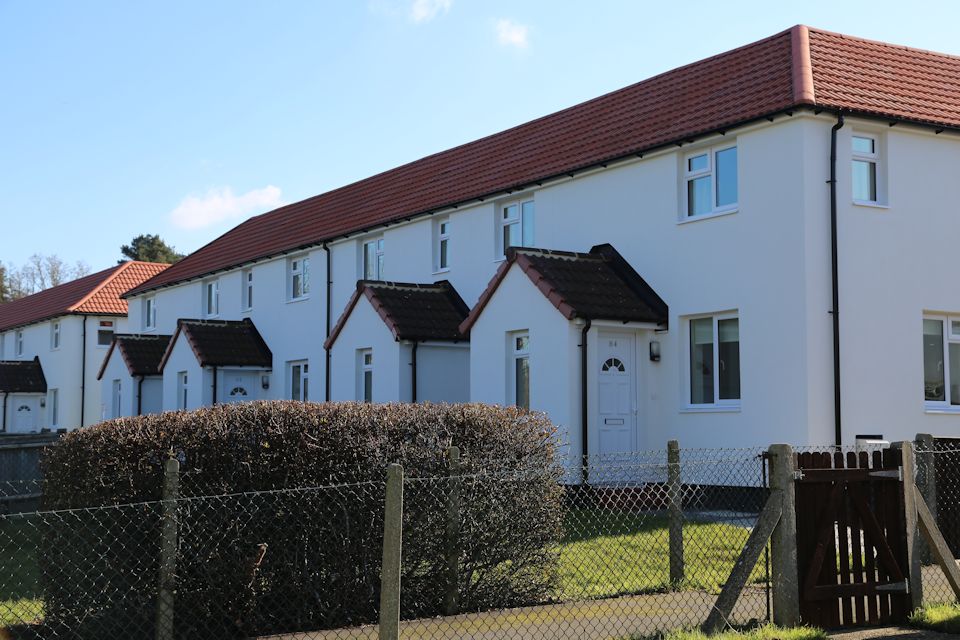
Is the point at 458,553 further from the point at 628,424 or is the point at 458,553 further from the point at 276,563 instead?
the point at 628,424

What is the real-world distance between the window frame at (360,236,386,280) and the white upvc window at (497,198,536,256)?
4888 mm

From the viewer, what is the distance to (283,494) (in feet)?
28.9

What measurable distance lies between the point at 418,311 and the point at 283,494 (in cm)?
1603

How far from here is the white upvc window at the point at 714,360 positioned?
61.2ft

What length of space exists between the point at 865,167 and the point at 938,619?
10929 mm

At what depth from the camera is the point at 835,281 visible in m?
17.6

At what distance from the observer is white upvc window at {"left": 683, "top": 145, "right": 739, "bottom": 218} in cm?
1895

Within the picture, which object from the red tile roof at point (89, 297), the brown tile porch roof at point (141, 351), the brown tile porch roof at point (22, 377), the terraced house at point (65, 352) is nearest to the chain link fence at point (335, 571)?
the brown tile porch roof at point (141, 351)

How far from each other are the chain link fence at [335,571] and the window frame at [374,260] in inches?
729

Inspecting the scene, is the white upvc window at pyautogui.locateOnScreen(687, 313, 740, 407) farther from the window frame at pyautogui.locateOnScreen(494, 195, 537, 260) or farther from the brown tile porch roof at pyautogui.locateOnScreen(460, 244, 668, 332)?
the window frame at pyautogui.locateOnScreen(494, 195, 537, 260)

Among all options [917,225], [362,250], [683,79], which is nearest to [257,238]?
[362,250]

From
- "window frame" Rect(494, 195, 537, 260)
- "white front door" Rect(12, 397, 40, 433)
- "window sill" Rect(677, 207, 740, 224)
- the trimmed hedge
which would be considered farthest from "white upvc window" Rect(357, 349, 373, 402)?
"white front door" Rect(12, 397, 40, 433)

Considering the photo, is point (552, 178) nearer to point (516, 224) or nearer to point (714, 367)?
point (516, 224)

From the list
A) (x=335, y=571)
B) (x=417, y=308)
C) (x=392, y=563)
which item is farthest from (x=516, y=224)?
(x=392, y=563)
